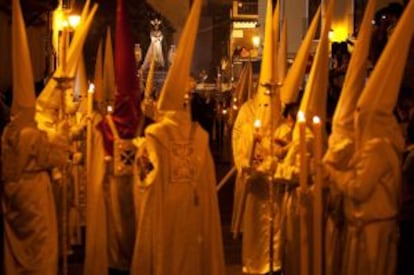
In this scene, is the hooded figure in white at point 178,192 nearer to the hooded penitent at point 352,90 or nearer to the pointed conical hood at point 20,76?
the pointed conical hood at point 20,76

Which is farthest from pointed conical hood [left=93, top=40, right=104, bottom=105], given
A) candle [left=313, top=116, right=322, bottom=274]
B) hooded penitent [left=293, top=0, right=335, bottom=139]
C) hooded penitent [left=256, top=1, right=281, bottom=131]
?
candle [left=313, top=116, right=322, bottom=274]

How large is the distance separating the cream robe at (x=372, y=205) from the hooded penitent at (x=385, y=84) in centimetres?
Answer: 15

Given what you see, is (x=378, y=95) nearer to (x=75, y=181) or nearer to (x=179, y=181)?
(x=179, y=181)

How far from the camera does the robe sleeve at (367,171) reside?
20.5ft

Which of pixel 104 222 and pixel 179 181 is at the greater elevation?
pixel 179 181

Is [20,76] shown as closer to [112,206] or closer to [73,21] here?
[112,206]

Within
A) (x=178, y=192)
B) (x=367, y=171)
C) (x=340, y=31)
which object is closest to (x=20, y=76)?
(x=178, y=192)

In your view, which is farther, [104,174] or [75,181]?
[75,181]

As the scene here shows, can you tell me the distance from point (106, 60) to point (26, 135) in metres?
3.11

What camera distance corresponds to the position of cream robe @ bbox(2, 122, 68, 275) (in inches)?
291

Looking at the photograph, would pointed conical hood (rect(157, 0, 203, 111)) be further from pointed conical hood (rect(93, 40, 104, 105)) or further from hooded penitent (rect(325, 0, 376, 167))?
pointed conical hood (rect(93, 40, 104, 105))

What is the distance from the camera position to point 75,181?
432 inches

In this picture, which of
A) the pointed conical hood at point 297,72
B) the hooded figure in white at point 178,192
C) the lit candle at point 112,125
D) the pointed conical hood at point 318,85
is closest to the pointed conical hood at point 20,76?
the hooded figure in white at point 178,192

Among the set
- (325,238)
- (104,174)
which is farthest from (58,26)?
(325,238)
